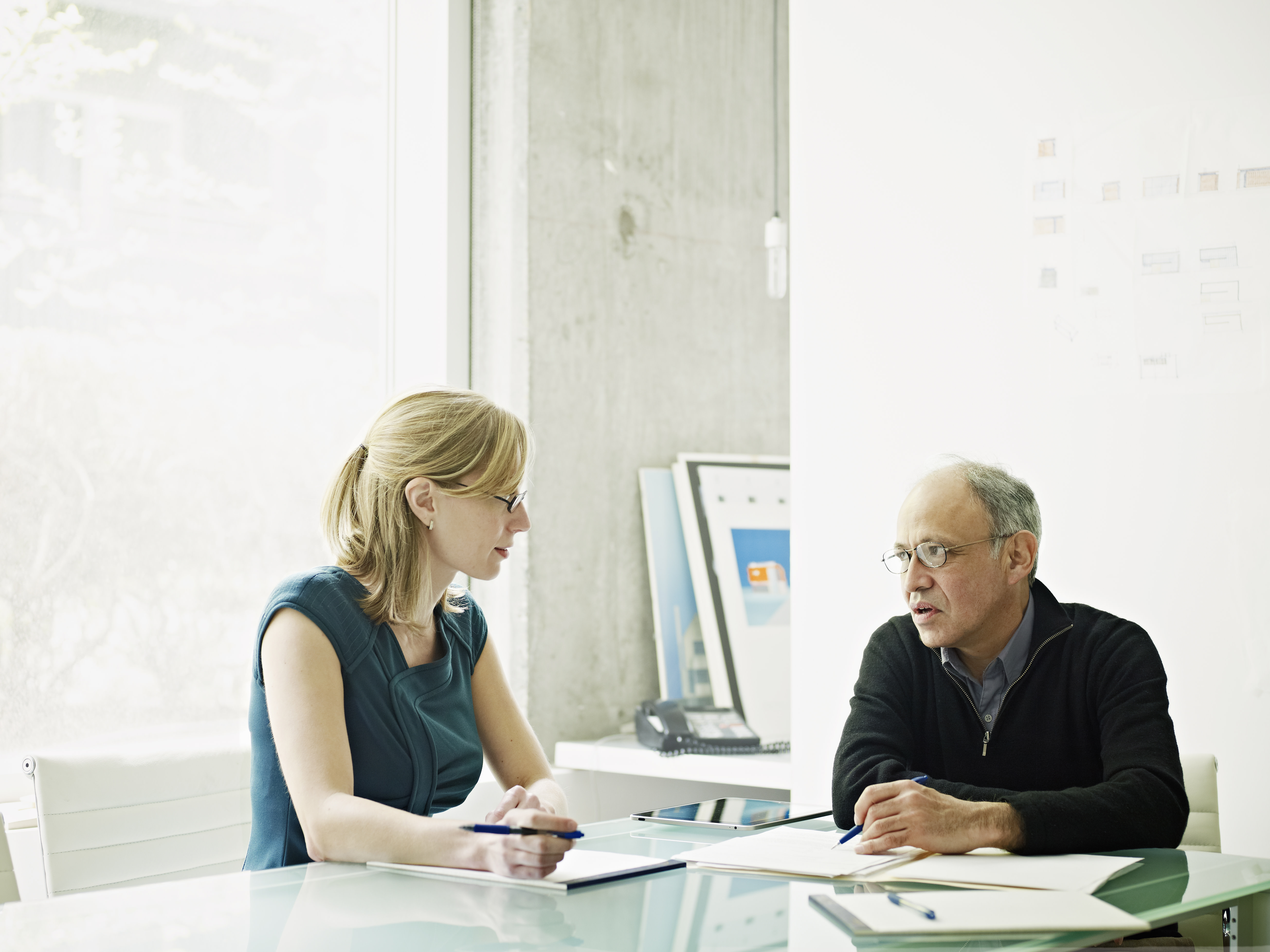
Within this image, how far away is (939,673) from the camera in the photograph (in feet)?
7.11

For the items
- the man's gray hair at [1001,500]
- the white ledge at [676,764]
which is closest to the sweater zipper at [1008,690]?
the man's gray hair at [1001,500]

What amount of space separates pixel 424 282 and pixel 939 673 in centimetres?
232

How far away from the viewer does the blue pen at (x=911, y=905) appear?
4.48 feet

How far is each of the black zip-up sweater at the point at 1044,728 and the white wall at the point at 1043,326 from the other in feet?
1.98

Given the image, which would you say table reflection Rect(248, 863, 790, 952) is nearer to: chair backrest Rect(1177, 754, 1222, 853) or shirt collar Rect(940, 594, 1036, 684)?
shirt collar Rect(940, 594, 1036, 684)

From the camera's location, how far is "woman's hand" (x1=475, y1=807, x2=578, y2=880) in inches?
63.9

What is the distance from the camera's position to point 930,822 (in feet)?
5.59

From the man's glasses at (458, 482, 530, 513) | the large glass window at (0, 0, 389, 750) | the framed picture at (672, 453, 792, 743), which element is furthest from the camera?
the framed picture at (672, 453, 792, 743)

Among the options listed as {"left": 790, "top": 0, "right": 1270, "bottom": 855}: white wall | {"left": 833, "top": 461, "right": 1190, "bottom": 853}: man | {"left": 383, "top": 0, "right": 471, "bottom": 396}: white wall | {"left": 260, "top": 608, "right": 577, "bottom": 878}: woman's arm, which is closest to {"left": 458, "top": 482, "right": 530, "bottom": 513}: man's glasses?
{"left": 260, "top": 608, "right": 577, "bottom": 878}: woman's arm

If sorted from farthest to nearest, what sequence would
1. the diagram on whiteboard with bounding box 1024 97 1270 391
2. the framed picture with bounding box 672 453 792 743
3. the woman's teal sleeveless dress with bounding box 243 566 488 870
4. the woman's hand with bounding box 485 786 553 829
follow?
the framed picture with bounding box 672 453 792 743, the diagram on whiteboard with bounding box 1024 97 1270 391, the woman's teal sleeveless dress with bounding box 243 566 488 870, the woman's hand with bounding box 485 786 553 829

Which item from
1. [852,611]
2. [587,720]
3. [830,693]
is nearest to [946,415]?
[852,611]

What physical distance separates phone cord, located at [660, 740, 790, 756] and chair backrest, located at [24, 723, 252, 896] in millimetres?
1437

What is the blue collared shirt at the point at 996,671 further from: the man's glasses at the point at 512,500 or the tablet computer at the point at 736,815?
the man's glasses at the point at 512,500

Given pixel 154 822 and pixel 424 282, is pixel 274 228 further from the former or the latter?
pixel 154 822
